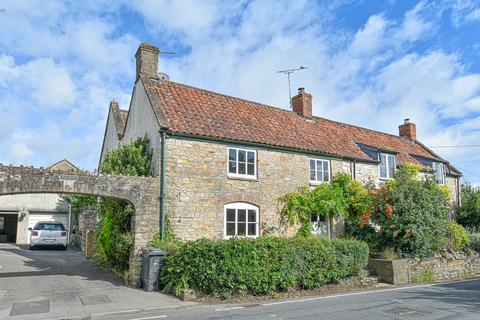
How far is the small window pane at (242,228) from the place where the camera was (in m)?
16.5

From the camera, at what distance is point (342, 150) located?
21469 millimetres

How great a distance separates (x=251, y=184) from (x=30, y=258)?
12013 millimetres

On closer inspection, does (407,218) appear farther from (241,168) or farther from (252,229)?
(241,168)

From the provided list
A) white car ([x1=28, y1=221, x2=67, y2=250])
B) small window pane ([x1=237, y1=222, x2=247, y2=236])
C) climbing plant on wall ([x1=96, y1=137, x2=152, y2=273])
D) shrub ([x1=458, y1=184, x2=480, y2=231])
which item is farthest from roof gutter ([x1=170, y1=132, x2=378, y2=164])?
white car ([x1=28, y1=221, x2=67, y2=250])

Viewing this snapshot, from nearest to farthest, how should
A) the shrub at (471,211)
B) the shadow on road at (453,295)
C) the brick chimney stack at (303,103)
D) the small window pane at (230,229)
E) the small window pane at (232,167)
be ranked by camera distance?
the shadow on road at (453,295) < the small window pane at (230,229) < the small window pane at (232,167) < the brick chimney stack at (303,103) < the shrub at (471,211)

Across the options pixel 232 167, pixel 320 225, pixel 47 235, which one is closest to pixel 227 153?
pixel 232 167

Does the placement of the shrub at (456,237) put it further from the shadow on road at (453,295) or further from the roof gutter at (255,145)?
the roof gutter at (255,145)

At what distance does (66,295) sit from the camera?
38.4 feet

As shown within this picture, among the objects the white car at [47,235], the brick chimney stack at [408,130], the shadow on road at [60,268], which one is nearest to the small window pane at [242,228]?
the shadow on road at [60,268]

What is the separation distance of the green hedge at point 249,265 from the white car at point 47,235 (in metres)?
15.3

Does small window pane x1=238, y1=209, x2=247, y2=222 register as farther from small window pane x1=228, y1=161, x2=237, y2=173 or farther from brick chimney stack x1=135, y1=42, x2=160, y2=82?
brick chimney stack x1=135, y1=42, x2=160, y2=82

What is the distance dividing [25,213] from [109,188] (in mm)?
22316

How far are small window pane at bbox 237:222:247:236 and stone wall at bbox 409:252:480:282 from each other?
7.07 m

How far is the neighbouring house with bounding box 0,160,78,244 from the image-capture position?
31.3m
